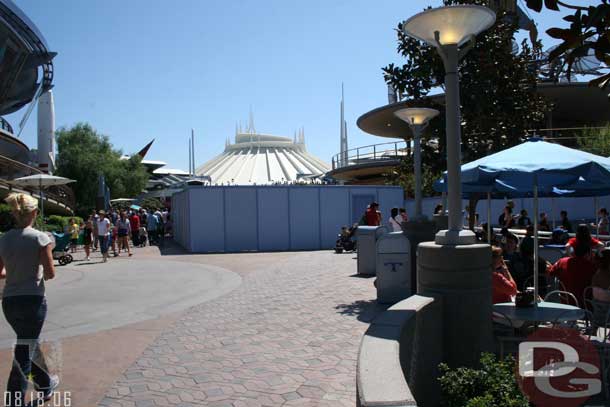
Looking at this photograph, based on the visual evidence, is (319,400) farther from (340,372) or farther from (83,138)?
(83,138)

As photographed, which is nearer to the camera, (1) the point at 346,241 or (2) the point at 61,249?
(2) the point at 61,249

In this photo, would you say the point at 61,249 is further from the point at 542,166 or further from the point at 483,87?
the point at 542,166

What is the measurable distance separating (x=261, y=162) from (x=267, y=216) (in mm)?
85805

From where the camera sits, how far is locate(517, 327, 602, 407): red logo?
3824 mm

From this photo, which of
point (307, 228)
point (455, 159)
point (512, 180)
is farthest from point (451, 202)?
point (307, 228)

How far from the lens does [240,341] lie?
20.8 ft

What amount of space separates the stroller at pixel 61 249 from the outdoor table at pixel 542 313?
543 inches

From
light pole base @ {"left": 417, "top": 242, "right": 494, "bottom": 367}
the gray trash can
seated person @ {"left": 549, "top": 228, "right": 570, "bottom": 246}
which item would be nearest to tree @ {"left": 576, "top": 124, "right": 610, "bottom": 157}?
seated person @ {"left": 549, "top": 228, "right": 570, "bottom": 246}

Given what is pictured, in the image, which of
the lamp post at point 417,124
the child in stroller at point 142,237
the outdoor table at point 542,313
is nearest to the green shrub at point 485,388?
the outdoor table at point 542,313

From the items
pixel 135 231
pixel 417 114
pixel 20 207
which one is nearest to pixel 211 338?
pixel 20 207

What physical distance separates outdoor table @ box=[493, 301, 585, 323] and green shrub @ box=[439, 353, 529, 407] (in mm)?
1082

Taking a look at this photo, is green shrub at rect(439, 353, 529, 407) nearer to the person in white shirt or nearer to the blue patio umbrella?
the blue patio umbrella

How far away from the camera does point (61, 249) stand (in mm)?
15711

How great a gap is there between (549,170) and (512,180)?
1.00 m
